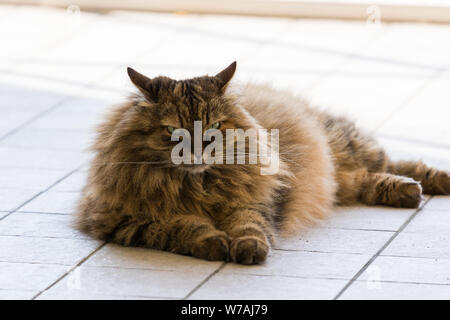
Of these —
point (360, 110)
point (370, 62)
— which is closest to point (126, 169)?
point (360, 110)

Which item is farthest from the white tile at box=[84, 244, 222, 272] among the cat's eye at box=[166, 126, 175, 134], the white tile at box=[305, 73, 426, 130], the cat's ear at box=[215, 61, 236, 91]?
the white tile at box=[305, 73, 426, 130]

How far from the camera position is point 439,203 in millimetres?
4672

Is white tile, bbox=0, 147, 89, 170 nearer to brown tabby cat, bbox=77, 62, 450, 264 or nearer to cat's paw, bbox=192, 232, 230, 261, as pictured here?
brown tabby cat, bbox=77, 62, 450, 264

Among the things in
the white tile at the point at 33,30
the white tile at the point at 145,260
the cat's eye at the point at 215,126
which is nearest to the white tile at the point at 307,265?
the white tile at the point at 145,260

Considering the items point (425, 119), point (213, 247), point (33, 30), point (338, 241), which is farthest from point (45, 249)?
point (33, 30)

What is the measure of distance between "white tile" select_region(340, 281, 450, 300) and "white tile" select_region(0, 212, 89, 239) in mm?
1283

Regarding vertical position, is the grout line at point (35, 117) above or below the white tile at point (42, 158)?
above

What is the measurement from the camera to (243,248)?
3.85m

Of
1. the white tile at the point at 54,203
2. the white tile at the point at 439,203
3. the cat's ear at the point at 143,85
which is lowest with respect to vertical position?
the white tile at the point at 54,203

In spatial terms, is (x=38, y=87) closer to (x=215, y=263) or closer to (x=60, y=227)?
(x=60, y=227)

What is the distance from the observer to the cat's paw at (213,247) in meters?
3.88

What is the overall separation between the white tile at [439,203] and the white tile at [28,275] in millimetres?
1790

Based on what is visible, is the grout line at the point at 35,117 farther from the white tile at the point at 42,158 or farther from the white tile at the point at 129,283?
the white tile at the point at 129,283
